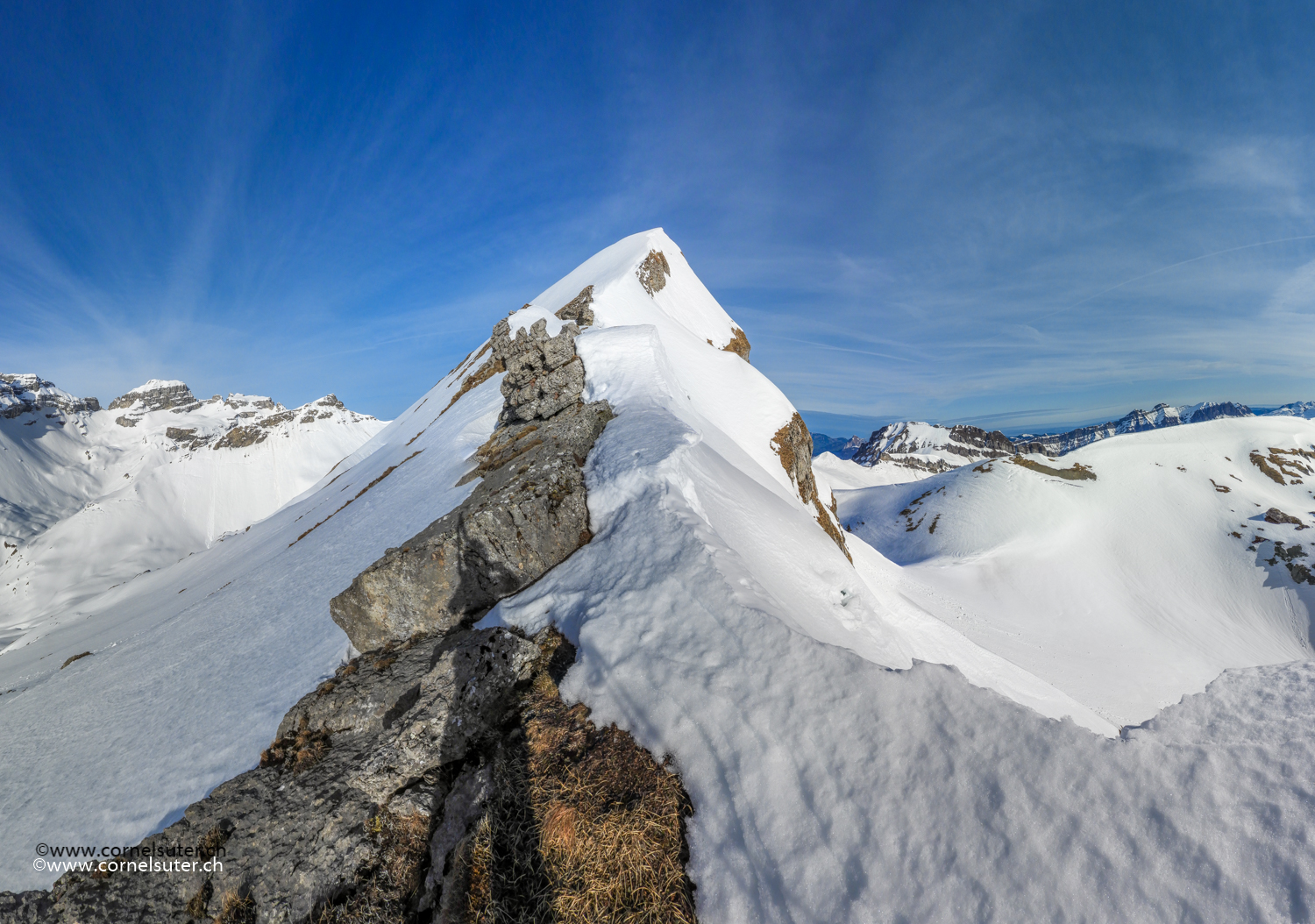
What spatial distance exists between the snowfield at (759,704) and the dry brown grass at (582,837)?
31 centimetres

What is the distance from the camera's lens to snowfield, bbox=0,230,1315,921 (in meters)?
4.19

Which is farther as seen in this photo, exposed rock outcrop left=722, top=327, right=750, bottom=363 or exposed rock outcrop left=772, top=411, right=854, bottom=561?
exposed rock outcrop left=722, top=327, right=750, bottom=363

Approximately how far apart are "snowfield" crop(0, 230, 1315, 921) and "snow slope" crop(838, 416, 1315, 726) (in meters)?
0.88

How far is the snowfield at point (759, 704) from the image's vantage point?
419 centimetres

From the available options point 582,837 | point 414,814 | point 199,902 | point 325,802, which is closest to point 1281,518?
point 582,837

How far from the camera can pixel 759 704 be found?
5.97 metres

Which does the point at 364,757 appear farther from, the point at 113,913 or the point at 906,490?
the point at 906,490

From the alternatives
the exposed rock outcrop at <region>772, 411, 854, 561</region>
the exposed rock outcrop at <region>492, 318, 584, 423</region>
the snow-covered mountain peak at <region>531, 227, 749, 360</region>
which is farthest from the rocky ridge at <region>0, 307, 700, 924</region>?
the snow-covered mountain peak at <region>531, 227, 749, 360</region>

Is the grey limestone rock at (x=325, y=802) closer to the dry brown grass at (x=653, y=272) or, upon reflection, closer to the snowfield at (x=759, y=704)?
the snowfield at (x=759, y=704)

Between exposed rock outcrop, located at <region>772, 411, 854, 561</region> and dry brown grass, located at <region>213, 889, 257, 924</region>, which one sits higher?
exposed rock outcrop, located at <region>772, 411, 854, 561</region>

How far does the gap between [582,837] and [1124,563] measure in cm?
6814

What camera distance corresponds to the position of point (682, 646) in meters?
7.01

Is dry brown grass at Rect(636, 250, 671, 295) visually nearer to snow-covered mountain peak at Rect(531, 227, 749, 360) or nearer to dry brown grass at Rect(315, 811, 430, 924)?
snow-covered mountain peak at Rect(531, 227, 749, 360)

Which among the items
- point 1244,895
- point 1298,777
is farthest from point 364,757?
point 1298,777
